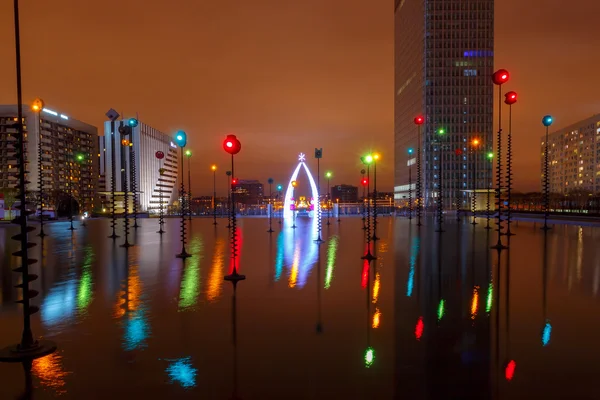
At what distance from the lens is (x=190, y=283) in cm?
1048

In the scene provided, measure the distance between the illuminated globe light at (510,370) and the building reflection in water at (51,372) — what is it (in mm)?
5396

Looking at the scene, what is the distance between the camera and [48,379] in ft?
16.4

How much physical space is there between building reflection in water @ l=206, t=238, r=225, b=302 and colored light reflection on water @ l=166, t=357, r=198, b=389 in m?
3.34

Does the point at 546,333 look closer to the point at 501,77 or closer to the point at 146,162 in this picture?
the point at 501,77

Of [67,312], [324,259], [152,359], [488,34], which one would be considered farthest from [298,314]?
[488,34]

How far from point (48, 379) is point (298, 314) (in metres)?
4.09

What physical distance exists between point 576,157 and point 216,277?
6772 inches

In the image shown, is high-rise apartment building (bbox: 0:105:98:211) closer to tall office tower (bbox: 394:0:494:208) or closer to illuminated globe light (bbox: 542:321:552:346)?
illuminated globe light (bbox: 542:321:552:346)

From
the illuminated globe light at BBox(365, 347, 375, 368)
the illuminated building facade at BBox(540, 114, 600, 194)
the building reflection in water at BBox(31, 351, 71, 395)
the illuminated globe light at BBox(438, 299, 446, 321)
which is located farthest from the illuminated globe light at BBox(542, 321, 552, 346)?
the illuminated building facade at BBox(540, 114, 600, 194)

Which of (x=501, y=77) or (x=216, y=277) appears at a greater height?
(x=501, y=77)

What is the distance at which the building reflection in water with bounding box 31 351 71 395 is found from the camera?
15.8 feet

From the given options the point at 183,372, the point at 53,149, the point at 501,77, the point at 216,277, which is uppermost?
the point at 53,149

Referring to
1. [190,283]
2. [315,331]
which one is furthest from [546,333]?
[190,283]

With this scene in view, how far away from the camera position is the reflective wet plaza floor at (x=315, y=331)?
4.75 metres
